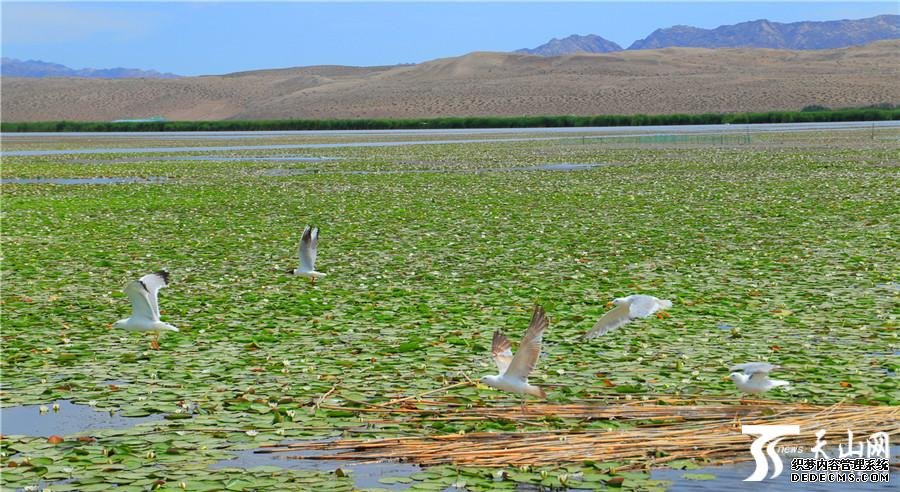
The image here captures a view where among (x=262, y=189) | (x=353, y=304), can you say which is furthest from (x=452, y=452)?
(x=262, y=189)

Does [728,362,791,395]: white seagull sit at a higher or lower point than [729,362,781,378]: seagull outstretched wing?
lower

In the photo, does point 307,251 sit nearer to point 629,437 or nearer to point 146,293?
point 146,293

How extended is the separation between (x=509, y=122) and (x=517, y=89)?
3756 cm

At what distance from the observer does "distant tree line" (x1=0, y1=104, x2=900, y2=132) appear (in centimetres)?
10056

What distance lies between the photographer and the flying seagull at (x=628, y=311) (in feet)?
30.8

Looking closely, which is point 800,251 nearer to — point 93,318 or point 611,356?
point 611,356

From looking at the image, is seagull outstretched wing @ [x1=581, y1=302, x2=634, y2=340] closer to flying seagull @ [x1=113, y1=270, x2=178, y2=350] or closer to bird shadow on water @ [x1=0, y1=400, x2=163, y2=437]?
bird shadow on water @ [x1=0, y1=400, x2=163, y2=437]

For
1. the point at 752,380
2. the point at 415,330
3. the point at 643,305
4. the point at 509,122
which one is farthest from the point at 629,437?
the point at 509,122

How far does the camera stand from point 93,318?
12.7 meters

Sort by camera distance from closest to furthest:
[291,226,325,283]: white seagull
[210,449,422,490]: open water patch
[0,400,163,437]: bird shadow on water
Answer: [210,449,422,490]: open water patch, [0,400,163,437]: bird shadow on water, [291,226,325,283]: white seagull

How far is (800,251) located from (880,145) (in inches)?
1424

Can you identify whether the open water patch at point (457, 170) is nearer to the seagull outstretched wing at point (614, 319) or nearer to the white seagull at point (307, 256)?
the white seagull at point (307, 256)

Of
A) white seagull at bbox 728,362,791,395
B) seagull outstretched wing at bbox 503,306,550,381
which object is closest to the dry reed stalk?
white seagull at bbox 728,362,791,395

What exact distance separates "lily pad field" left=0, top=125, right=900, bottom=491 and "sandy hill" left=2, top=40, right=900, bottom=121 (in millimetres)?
109626
